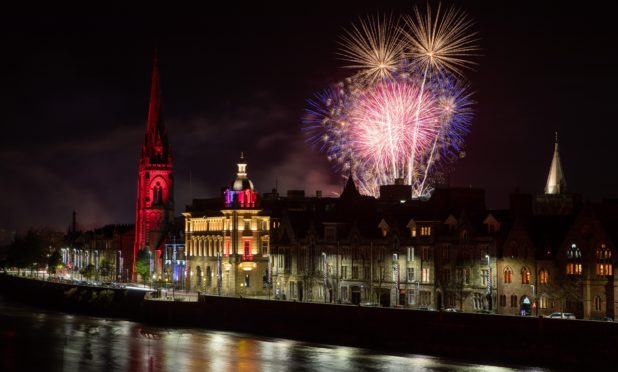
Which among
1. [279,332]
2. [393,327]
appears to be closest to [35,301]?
[279,332]

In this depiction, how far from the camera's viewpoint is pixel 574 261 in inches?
3162

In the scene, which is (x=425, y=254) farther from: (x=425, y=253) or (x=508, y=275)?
(x=508, y=275)

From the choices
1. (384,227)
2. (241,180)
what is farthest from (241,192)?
(384,227)

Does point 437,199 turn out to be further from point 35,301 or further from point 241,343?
point 35,301

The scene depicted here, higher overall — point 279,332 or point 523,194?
point 523,194

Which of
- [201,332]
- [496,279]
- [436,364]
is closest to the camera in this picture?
[436,364]

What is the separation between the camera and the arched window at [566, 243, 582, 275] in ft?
262

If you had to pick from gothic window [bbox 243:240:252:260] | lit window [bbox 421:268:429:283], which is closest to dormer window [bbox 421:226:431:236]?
lit window [bbox 421:268:429:283]

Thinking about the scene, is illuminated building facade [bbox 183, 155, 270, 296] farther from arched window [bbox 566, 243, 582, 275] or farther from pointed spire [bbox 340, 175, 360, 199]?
arched window [bbox 566, 243, 582, 275]

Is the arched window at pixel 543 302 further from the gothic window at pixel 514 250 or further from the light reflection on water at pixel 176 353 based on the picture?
the light reflection on water at pixel 176 353

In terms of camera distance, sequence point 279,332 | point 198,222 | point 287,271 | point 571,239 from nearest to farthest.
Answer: point 571,239, point 279,332, point 287,271, point 198,222

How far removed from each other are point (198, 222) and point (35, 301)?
39.4 meters

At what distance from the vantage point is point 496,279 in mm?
86562

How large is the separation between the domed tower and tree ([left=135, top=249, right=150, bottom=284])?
36025 millimetres
